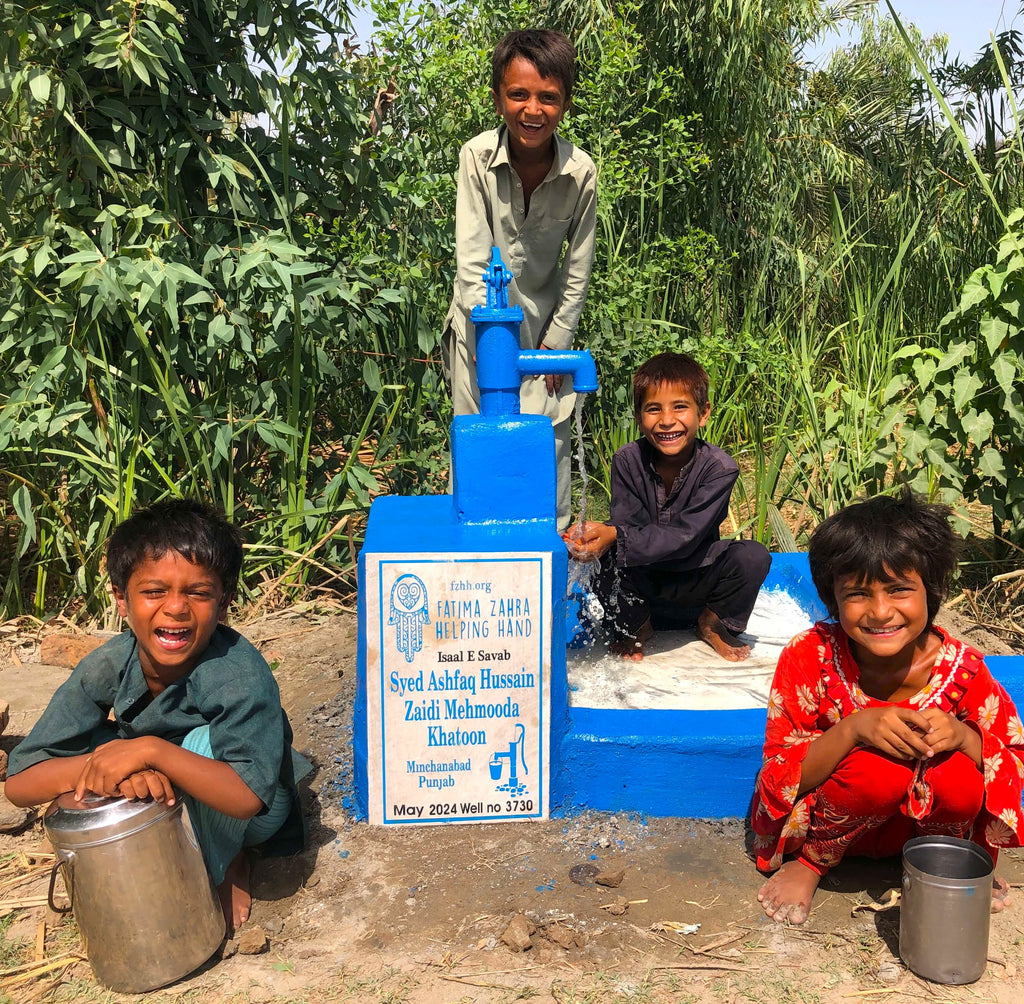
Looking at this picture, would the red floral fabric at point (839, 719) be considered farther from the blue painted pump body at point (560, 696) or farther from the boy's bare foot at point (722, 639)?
the boy's bare foot at point (722, 639)

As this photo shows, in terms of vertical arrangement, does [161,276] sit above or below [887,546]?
above

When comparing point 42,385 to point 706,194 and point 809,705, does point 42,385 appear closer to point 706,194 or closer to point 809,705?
point 809,705

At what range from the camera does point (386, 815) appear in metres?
2.57

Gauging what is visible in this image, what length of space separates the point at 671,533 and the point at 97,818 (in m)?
1.65

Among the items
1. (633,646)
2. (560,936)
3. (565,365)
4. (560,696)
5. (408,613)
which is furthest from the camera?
(633,646)

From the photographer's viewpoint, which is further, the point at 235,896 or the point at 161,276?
the point at 161,276

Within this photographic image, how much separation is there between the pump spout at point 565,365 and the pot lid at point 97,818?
138 centimetres

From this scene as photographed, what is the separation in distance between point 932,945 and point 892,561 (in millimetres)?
732

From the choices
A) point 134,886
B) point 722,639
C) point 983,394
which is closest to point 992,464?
point 983,394

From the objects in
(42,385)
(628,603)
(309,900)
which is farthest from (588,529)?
(42,385)

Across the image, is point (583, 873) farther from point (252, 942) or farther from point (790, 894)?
point (252, 942)

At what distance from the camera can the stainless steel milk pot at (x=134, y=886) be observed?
1917 mm

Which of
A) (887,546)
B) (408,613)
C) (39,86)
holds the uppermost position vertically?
(39,86)

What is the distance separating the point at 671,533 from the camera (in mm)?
2939
